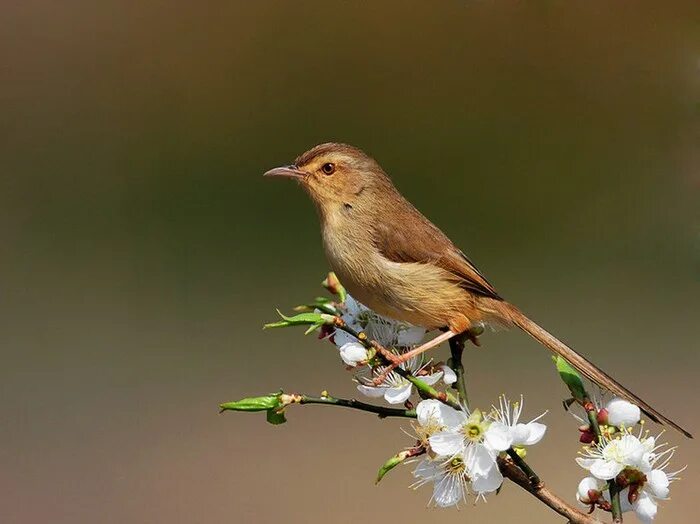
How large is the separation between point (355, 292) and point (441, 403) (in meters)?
0.54

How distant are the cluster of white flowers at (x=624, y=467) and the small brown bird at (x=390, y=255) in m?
0.44

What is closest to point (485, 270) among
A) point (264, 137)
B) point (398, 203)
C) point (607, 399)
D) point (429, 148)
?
point (429, 148)

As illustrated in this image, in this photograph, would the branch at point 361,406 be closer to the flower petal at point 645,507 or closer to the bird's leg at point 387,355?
the bird's leg at point 387,355

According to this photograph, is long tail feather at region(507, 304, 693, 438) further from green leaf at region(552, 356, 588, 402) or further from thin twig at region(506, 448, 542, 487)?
thin twig at region(506, 448, 542, 487)

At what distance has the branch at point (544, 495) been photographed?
808mm

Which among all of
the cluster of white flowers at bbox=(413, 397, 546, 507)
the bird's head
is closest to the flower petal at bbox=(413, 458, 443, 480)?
the cluster of white flowers at bbox=(413, 397, 546, 507)

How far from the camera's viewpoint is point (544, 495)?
82 cm

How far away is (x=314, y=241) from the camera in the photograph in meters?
5.72

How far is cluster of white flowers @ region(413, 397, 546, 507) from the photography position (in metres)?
0.84

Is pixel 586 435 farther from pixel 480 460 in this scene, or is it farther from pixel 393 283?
pixel 393 283

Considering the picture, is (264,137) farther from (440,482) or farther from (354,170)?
(440,482)

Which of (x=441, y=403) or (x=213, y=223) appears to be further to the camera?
(x=213, y=223)

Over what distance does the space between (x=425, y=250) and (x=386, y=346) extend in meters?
0.45

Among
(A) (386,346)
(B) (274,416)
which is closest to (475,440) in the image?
(B) (274,416)
